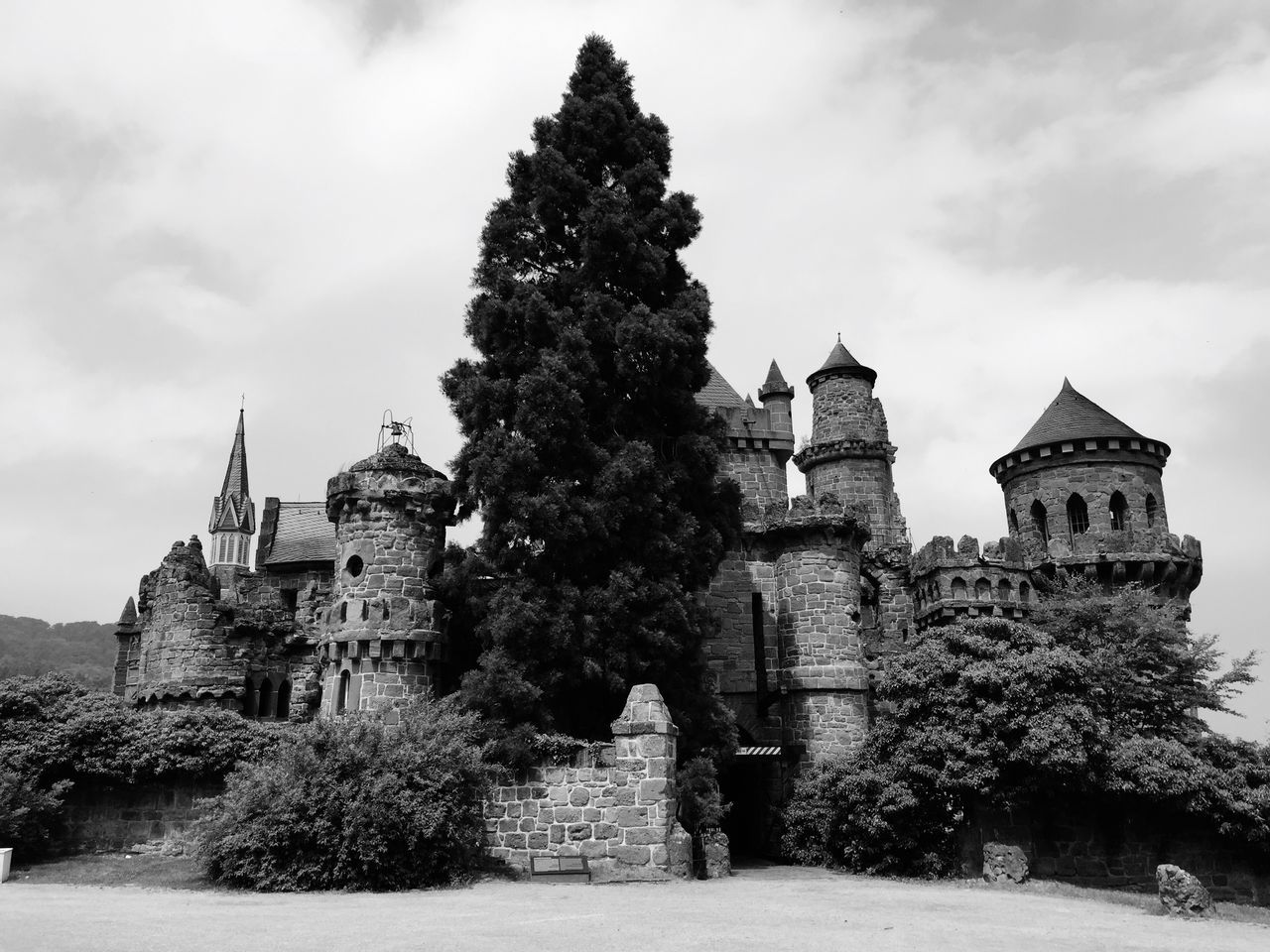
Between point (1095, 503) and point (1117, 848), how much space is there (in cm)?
1377

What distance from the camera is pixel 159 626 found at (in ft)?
82.7

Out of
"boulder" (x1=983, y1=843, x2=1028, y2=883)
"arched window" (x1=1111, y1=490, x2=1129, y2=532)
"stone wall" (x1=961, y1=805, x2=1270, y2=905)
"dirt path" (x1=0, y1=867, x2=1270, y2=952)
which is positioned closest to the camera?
"dirt path" (x1=0, y1=867, x2=1270, y2=952)

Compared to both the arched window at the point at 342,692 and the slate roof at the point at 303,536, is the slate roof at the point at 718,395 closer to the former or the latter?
the slate roof at the point at 303,536

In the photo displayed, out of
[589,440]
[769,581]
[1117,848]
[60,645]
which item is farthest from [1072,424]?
[60,645]

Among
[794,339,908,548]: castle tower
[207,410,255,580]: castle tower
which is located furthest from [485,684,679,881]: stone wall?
[207,410,255,580]: castle tower

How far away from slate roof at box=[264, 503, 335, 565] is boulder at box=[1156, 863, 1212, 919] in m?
27.8

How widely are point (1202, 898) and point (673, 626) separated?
32.5 feet

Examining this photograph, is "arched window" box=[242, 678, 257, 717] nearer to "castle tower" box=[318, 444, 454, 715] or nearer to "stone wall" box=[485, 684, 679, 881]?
"castle tower" box=[318, 444, 454, 715]

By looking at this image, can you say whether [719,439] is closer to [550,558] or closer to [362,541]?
[550,558]

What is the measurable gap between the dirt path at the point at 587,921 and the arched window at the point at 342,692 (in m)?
6.16

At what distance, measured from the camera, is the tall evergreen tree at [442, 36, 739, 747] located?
20078mm

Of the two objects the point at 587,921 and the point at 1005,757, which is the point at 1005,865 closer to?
the point at 1005,757

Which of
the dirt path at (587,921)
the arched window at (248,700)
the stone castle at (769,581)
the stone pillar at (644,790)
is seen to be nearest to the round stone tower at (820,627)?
the stone castle at (769,581)

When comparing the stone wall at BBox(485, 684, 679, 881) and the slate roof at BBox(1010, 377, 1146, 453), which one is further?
the slate roof at BBox(1010, 377, 1146, 453)
